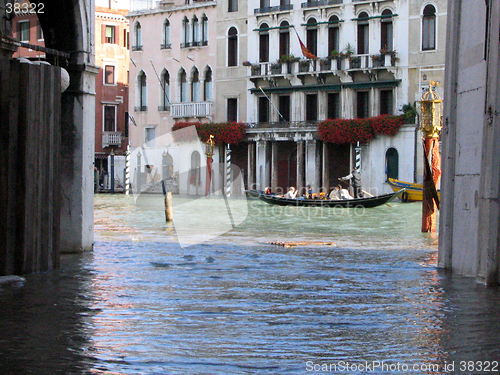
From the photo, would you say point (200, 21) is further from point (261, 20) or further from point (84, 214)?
point (84, 214)

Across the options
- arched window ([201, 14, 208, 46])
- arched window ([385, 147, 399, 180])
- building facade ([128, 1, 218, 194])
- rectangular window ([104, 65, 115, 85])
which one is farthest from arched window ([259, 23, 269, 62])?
rectangular window ([104, 65, 115, 85])

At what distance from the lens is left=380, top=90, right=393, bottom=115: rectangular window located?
3909cm

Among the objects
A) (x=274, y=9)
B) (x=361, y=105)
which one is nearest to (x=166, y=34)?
(x=274, y=9)

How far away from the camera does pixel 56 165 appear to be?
9734 millimetres

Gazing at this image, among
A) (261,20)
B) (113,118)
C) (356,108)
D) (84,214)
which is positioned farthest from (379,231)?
(113,118)

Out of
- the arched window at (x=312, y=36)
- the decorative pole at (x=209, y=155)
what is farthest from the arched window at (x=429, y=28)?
the decorative pole at (x=209, y=155)

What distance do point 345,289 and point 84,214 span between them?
4606mm

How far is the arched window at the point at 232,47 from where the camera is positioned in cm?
4403

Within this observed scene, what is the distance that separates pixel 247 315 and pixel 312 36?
35.2 meters

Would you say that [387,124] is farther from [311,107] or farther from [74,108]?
[74,108]

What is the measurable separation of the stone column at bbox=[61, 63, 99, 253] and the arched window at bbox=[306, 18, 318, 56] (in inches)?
1192

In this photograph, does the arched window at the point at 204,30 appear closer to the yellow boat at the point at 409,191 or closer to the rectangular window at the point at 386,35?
the rectangular window at the point at 386,35

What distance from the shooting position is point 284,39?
4212 cm

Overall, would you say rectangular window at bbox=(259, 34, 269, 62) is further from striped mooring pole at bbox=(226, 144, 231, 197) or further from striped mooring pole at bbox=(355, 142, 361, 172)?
striped mooring pole at bbox=(355, 142, 361, 172)
